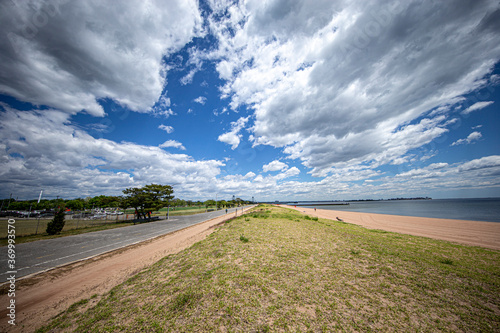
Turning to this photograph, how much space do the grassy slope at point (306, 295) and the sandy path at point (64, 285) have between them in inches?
Result: 44.9

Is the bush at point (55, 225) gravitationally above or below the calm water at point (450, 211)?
above

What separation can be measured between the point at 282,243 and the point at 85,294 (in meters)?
9.73

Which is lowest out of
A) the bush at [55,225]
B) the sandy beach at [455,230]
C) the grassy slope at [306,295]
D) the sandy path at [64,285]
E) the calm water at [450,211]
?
the calm water at [450,211]

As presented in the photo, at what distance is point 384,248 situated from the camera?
9.14 m

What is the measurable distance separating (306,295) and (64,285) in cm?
1176

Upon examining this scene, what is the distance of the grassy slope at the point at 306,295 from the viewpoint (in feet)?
13.7

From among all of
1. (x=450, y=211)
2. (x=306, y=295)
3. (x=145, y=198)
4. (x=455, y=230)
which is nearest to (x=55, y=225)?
(x=145, y=198)

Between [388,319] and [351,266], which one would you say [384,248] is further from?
[388,319]

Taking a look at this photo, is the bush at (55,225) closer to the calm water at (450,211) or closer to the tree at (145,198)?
Result: the tree at (145,198)

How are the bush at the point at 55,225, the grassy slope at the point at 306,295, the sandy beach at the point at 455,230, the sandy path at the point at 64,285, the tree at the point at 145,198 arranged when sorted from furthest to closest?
1. the tree at the point at 145,198
2. the bush at the point at 55,225
3. the sandy beach at the point at 455,230
4. the sandy path at the point at 64,285
5. the grassy slope at the point at 306,295

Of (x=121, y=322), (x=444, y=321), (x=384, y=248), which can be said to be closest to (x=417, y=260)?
(x=384, y=248)

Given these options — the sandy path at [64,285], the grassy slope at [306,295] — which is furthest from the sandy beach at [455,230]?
the sandy path at [64,285]

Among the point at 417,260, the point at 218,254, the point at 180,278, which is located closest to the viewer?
the point at 180,278

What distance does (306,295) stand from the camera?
5.19 meters
